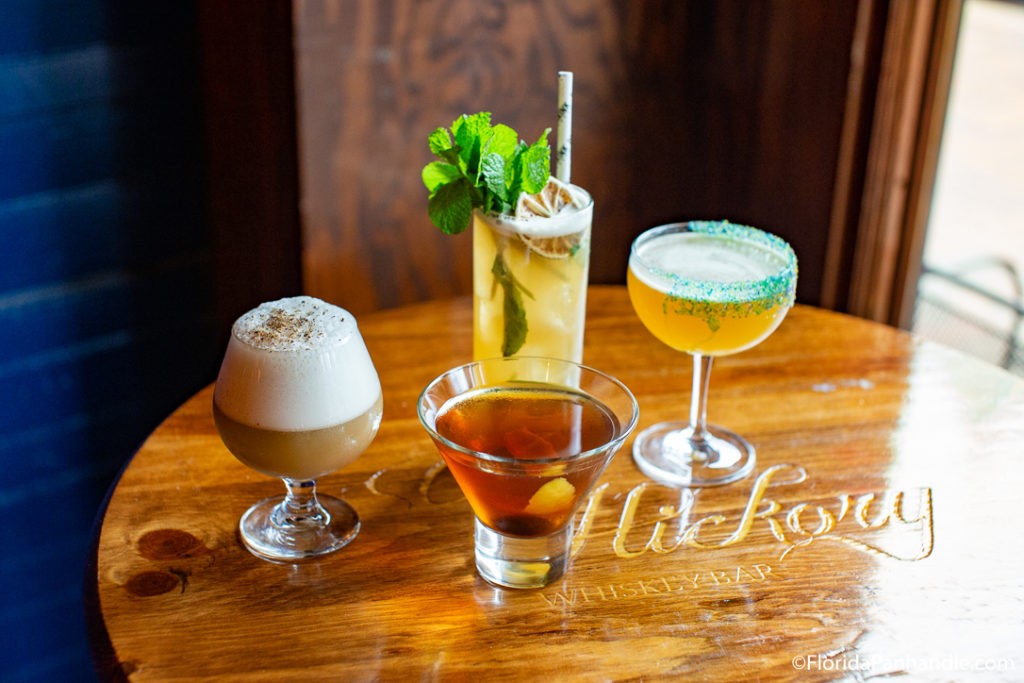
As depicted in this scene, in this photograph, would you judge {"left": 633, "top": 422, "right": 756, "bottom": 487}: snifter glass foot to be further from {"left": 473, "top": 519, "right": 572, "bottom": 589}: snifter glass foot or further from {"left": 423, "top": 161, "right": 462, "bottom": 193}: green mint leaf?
{"left": 423, "top": 161, "right": 462, "bottom": 193}: green mint leaf

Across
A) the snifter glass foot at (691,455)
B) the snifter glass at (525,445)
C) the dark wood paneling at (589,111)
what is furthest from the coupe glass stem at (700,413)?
the dark wood paneling at (589,111)

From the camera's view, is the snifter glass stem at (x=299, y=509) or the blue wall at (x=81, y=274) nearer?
the snifter glass stem at (x=299, y=509)

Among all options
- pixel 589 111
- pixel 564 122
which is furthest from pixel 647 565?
pixel 589 111

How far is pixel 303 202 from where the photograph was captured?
6.41 ft

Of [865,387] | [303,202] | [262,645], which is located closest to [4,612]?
[303,202]

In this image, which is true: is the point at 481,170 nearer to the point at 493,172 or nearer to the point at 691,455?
the point at 493,172

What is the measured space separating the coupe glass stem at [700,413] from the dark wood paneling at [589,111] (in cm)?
98

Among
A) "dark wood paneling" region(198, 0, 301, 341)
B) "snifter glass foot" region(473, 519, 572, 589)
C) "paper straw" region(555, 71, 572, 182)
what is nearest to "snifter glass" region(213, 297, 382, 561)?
"snifter glass foot" region(473, 519, 572, 589)

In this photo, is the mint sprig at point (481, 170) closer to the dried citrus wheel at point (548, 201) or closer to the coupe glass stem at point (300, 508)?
the dried citrus wheel at point (548, 201)

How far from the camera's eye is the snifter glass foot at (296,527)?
1032mm

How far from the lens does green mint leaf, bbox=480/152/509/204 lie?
1.08 metres

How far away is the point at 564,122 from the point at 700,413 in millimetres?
383

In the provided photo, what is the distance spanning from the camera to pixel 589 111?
2279 mm

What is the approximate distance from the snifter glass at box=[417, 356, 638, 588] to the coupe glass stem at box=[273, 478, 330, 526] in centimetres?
17
